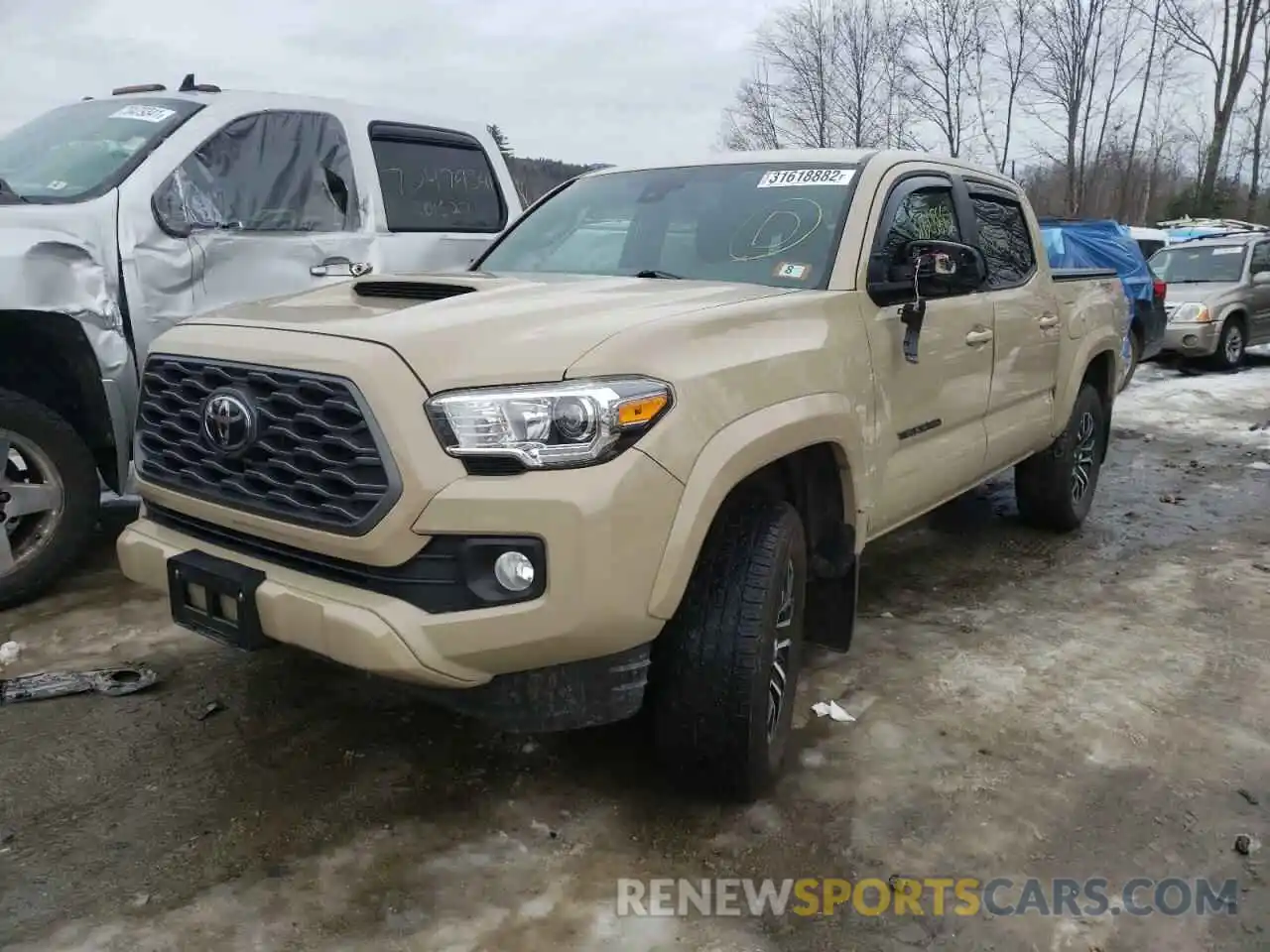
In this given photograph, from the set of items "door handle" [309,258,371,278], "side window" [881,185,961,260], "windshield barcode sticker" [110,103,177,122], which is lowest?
"door handle" [309,258,371,278]

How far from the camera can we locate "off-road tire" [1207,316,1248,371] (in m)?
12.9

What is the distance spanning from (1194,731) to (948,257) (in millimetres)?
1769

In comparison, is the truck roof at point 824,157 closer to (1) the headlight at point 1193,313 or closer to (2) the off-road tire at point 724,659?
(2) the off-road tire at point 724,659

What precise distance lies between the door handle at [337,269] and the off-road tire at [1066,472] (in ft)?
Result: 11.6

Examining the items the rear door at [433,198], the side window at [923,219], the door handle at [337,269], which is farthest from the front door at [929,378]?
the door handle at [337,269]

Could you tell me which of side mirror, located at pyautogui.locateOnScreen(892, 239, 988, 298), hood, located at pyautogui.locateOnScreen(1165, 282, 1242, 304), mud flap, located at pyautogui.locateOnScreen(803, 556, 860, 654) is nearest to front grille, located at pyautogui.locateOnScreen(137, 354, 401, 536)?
mud flap, located at pyautogui.locateOnScreen(803, 556, 860, 654)

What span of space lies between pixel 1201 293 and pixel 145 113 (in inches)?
499

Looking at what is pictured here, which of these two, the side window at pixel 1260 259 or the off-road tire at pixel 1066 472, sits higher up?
the side window at pixel 1260 259

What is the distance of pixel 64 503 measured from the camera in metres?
4.05

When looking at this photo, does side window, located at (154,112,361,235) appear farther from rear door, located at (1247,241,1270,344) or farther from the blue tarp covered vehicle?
rear door, located at (1247,241,1270,344)

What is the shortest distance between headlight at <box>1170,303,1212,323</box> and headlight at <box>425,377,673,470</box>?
41.2ft

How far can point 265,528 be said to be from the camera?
2.53 meters

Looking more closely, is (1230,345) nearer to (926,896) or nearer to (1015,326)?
(1015,326)

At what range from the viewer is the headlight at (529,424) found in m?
2.30
